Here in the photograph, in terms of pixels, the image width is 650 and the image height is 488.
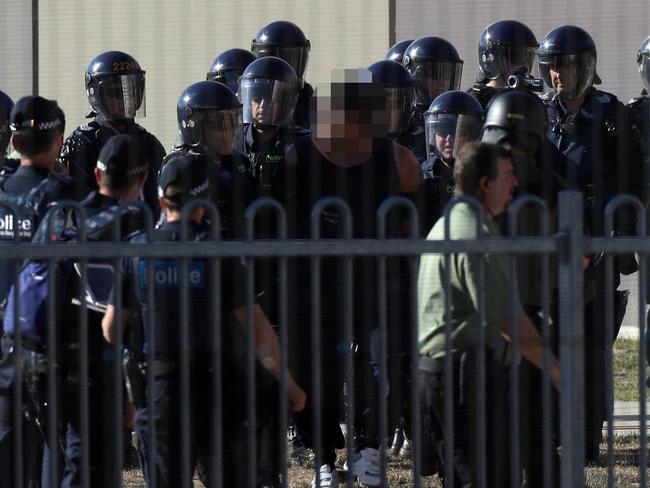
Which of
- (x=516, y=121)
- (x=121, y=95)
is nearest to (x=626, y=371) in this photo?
(x=121, y=95)

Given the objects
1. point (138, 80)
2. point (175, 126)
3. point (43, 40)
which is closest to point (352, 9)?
point (175, 126)

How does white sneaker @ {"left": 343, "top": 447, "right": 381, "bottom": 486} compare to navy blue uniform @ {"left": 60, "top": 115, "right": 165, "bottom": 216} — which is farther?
navy blue uniform @ {"left": 60, "top": 115, "right": 165, "bottom": 216}

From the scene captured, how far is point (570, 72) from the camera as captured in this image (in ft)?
24.9

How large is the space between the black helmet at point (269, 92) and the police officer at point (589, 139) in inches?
49.2

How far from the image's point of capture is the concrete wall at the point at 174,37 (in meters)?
10.9

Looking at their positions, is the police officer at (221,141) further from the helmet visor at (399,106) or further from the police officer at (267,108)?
the helmet visor at (399,106)

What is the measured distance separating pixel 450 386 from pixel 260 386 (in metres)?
0.68

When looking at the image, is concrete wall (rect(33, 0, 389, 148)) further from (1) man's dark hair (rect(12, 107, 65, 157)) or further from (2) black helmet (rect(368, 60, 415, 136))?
(1) man's dark hair (rect(12, 107, 65, 157))

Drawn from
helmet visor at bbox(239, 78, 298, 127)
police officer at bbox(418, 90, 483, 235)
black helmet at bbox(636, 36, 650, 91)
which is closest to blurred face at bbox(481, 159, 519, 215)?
police officer at bbox(418, 90, 483, 235)

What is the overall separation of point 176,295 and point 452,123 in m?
2.92

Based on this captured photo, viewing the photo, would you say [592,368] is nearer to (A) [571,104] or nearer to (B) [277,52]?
(A) [571,104]

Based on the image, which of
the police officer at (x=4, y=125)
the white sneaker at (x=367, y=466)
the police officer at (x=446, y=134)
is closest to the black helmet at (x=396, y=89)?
the police officer at (x=446, y=134)

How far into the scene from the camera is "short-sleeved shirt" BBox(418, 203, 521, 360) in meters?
4.48

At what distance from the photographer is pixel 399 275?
5.77 m
